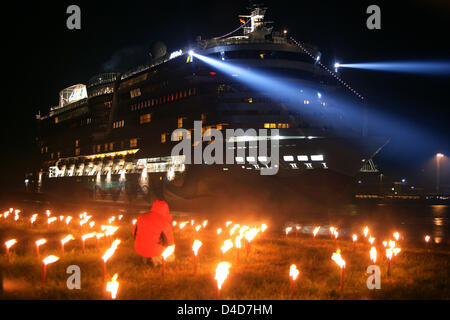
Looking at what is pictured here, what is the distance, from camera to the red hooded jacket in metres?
9.17

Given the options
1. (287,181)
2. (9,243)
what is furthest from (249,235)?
(287,181)

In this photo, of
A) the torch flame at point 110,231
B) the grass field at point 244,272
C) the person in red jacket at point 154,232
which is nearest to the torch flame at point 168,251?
the person in red jacket at point 154,232

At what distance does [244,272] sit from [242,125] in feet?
77.5

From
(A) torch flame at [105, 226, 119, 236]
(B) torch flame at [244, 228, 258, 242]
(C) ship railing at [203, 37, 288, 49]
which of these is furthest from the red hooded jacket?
(C) ship railing at [203, 37, 288, 49]

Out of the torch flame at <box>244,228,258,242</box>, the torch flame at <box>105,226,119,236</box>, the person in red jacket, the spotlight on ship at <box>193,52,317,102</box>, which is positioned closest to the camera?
the person in red jacket

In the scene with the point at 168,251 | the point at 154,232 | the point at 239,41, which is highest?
the point at 239,41

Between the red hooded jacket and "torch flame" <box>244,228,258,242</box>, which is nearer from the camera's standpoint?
the red hooded jacket

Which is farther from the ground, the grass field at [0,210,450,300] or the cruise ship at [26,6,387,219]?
the cruise ship at [26,6,387,219]

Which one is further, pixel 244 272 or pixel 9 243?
pixel 9 243

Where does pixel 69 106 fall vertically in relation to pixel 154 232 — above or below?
above

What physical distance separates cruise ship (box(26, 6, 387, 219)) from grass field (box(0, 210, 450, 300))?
13.2 meters

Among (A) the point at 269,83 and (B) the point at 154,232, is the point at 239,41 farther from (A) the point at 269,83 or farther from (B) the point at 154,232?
(B) the point at 154,232

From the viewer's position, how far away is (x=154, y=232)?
917cm

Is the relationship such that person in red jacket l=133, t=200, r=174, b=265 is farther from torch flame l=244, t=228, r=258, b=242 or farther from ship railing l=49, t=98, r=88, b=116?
ship railing l=49, t=98, r=88, b=116
